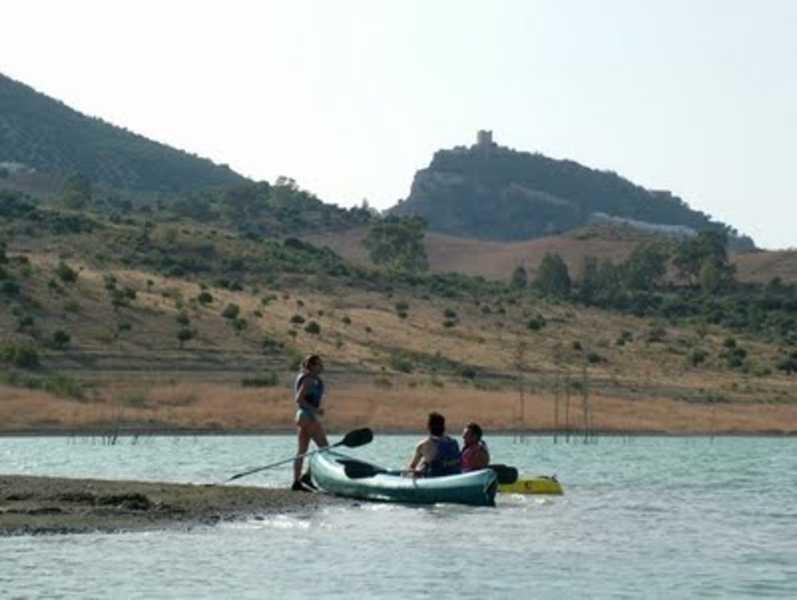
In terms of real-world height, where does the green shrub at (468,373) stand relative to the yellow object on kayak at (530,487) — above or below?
above

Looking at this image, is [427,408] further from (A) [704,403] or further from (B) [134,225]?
(B) [134,225]

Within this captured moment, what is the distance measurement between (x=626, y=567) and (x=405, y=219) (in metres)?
121

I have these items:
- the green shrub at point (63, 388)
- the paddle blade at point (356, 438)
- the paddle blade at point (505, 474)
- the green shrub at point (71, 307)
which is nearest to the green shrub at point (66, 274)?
the green shrub at point (71, 307)

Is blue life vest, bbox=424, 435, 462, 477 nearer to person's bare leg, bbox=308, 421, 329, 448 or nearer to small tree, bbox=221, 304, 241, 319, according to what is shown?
person's bare leg, bbox=308, 421, 329, 448

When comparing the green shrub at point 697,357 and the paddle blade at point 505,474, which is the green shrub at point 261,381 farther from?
the paddle blade at point 505,474

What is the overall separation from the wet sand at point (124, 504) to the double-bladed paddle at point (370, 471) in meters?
0.64

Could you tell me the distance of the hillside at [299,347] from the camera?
66250 mm

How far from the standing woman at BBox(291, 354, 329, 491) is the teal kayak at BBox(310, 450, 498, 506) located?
1.67ft

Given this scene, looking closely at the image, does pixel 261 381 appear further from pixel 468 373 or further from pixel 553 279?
pixel 553 279

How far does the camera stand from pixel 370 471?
31.9 metres

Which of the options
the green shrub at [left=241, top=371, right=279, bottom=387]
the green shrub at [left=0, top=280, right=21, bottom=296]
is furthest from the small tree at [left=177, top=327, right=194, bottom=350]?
the green shrub at [left=0, top=280, right=21, bottom=296]

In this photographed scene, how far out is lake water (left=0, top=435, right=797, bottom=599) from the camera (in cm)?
2088

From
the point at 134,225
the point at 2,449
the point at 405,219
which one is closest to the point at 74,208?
the point at 134,225

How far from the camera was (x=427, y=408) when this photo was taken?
68.2 metres
